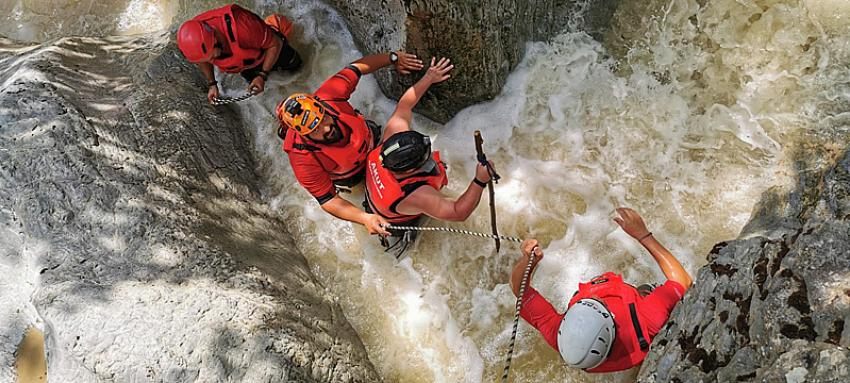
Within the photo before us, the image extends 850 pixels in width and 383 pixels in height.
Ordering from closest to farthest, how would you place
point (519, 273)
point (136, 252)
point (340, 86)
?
point (136, 252)
point (519, 273)
point (340, 86)

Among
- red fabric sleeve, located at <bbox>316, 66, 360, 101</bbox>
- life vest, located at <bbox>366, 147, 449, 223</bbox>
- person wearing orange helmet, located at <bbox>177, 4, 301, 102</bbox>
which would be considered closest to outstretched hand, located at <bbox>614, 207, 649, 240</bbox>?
life vest, located at <bbox>366, 147, 449, 223</bbox>

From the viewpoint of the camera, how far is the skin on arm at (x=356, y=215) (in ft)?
12.6

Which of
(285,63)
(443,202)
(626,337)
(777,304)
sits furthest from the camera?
(285,63)

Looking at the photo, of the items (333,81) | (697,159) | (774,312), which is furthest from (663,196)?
(333,81)

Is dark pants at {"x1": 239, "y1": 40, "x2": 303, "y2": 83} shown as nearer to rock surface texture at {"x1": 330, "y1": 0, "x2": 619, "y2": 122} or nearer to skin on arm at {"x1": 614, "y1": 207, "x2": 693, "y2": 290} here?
rock surface texture at {"x1": 330, "y1": 0, "x2": 619, "y2": 122}

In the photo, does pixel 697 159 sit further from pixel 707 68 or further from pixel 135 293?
pixel 135 293

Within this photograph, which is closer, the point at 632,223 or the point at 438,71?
the point at 632,223

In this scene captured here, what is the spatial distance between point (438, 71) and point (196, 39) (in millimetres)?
1912

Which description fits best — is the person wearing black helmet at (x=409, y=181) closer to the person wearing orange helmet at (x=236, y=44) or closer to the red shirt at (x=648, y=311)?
the red shirt at (x=648, y=311)

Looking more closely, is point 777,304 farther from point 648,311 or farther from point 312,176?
point 312,176

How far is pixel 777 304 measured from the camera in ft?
7.27

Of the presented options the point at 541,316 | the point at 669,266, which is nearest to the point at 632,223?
the point at 669,266

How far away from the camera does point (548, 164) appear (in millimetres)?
4527

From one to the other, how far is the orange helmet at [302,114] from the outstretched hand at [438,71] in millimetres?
1015
